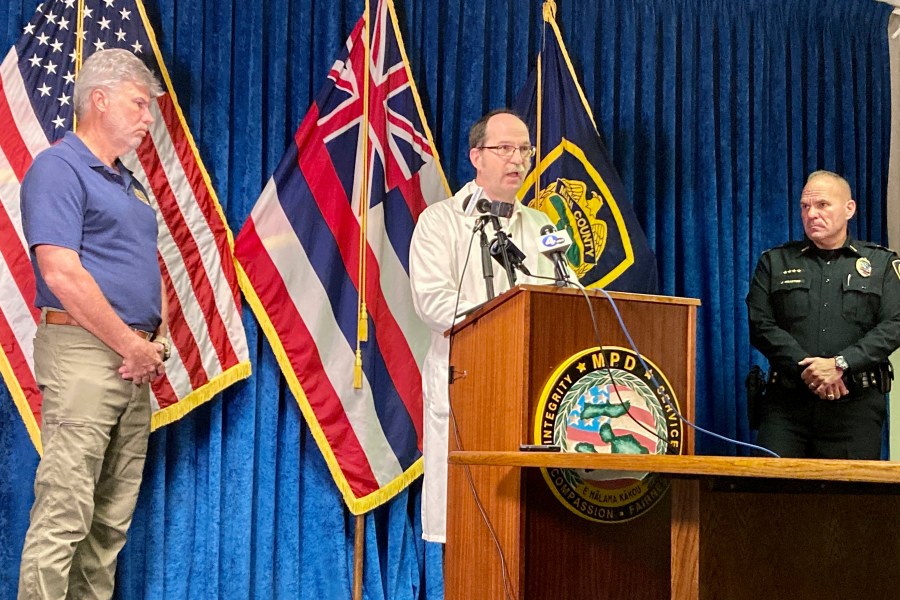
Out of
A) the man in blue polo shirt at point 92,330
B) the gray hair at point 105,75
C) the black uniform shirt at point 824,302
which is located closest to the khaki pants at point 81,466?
the man in blue polo shirt at point 92,330

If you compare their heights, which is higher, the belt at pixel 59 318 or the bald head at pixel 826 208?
the bald head at pixel 826 208

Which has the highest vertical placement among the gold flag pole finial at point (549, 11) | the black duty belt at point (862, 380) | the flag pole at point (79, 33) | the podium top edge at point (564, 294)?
the gold flag pole finial at point (549, 11)

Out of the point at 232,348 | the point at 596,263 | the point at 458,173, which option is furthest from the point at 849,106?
the point at 232,348

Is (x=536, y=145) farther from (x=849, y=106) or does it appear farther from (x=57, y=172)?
(x=57, y=172)

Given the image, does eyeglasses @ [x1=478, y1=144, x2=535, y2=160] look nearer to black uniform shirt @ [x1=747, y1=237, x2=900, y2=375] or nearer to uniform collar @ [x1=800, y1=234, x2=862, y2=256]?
black uniform shirt @ [x1=747, y1=237, x2=900, y2=375]

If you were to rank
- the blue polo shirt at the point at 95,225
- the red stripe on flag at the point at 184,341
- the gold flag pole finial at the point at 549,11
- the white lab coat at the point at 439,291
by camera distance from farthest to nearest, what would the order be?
the gold flag pole finial at the point at 549,11 < the red stripe on flag at the point at 184,341 < the white lab coat at the point at 439,291 < the blue polo shirt at the point at 95,225

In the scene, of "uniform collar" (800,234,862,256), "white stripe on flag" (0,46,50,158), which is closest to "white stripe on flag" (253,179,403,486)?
"white stripe on flag" (0,46,50,158)

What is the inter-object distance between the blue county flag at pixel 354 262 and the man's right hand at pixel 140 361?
1.03m

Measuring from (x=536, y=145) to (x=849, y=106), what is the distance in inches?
65.7

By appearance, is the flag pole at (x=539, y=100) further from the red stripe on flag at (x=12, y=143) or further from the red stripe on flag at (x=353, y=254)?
the red stripe on flag at (x=12, y=143)

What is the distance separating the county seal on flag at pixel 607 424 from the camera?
2.14m

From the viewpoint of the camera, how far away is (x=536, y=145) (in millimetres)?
4363

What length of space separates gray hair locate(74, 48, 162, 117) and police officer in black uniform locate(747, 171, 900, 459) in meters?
2.37

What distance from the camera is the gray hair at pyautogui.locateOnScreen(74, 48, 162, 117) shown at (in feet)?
9.48
